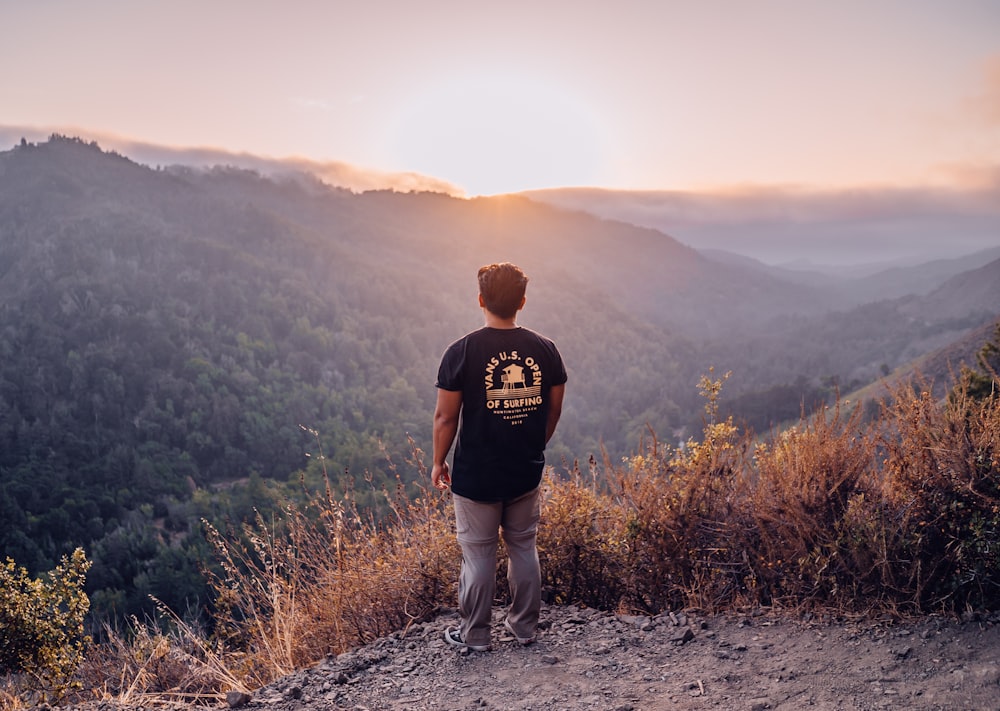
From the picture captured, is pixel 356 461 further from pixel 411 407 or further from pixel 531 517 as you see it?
pixel 531 517

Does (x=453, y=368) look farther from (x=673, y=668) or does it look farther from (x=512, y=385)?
(x=673, y=668)

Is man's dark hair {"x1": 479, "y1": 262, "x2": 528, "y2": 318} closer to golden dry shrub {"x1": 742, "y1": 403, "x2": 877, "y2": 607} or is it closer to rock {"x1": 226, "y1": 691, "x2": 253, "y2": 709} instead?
golden dry shrub {"x1": 742, "y1": 403, "x2": 877, "y2": 607}

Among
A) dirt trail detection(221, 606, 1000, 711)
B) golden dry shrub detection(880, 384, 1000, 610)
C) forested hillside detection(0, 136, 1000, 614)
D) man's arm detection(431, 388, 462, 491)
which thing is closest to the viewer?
dirt trail detection(221, 606, 1000, 711)

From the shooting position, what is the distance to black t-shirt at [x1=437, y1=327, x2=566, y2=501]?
3.34 m

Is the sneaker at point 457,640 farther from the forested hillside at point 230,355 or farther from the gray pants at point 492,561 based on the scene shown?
the forested hillside at point 230,355

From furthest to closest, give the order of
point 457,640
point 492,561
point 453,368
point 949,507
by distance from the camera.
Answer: point 457,640 < point 492,561 < point 453,368 < point 949,507

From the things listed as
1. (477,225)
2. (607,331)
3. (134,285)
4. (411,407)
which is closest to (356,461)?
(411,407)

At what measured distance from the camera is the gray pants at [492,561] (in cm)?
348

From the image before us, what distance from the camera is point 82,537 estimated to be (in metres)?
40.4

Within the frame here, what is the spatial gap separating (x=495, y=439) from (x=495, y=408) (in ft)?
0.52

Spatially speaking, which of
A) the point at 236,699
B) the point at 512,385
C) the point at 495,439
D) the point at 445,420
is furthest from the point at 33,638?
the point at 512,385

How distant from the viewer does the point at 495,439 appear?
133 inches

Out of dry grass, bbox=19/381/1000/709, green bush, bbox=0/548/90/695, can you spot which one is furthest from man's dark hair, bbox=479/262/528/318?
green bush, bbox=0/548/90/695

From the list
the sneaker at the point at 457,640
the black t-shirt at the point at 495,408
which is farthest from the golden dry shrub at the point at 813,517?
the sneaker at the point at 457,640
